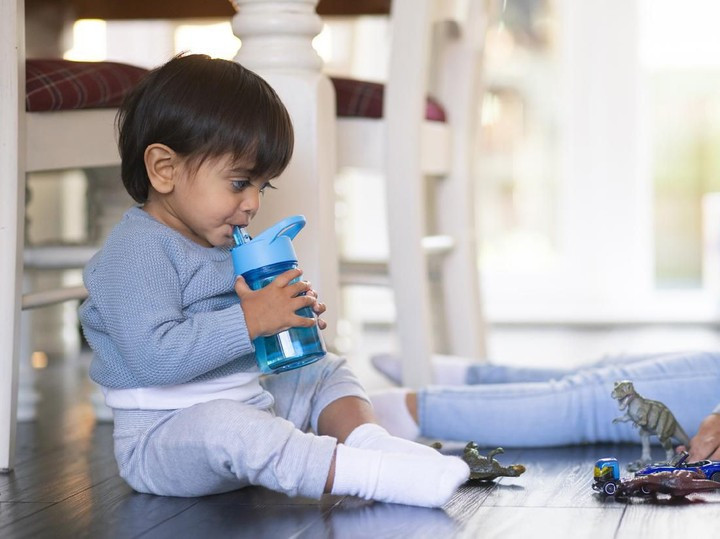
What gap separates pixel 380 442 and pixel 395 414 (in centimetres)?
31

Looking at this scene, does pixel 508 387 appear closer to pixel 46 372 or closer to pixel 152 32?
pixel 46 372

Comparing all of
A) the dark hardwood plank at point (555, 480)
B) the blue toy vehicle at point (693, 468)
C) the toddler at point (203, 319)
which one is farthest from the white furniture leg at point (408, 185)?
the blue toy vehicle at point (693, 468)

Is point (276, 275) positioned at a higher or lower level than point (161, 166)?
lower

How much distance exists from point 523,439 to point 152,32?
1637 millimetres

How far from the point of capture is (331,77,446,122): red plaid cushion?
1.77 m

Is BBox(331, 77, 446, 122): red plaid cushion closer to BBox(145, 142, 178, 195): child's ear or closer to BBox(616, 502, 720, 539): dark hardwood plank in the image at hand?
BBox(145, 142, 178, 195): child's ear

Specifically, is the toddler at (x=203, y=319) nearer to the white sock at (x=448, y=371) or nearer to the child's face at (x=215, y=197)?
the child's face at (x=215, y=197)

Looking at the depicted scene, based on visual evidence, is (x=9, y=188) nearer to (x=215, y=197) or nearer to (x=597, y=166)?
(x=215, y=197)

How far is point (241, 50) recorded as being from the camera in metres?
1.47

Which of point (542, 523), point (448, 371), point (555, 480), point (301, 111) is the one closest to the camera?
point (542, 523)

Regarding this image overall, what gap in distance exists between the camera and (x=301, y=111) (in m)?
1.45

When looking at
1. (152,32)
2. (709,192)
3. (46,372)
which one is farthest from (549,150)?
(46,372)

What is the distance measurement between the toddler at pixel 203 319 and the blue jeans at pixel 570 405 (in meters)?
0.24

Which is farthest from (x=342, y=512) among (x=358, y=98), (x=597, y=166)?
(x=597, y=166)
